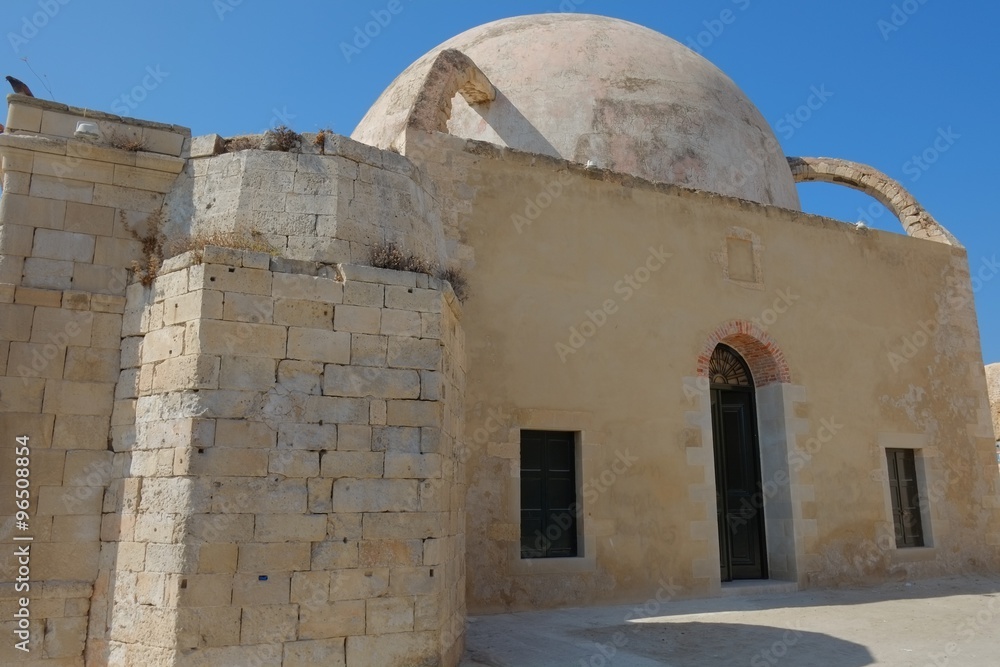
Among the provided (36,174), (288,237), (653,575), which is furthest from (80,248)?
(653,575)

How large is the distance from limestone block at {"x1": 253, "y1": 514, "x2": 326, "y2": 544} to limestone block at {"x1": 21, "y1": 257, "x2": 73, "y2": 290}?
2165 millimetres

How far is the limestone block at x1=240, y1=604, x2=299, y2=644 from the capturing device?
4188 mm

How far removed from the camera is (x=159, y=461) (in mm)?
4492

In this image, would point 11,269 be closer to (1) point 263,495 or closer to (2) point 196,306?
(2) point 196,306

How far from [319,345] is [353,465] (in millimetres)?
760

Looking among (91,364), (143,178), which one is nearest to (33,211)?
(143,178)

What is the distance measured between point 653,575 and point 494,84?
6.66m

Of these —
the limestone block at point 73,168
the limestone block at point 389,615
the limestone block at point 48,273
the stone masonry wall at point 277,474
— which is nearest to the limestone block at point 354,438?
the stone masonry wall at point 277,474

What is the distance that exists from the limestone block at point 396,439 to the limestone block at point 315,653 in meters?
1.12

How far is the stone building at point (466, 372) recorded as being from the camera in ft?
14.6

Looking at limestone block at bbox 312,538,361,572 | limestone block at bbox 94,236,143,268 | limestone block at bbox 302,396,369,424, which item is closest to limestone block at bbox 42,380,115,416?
limestone block at bbox 94,236,143,268

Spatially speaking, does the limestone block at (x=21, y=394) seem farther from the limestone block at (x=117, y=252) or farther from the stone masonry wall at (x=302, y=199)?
the stone masonry wall at (x=302, y=199)

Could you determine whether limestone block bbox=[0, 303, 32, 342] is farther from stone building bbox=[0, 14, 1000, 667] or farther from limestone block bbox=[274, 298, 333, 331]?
limestone block bbox=[274, 298, 333, 331]

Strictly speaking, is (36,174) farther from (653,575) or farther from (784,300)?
(784,300)
